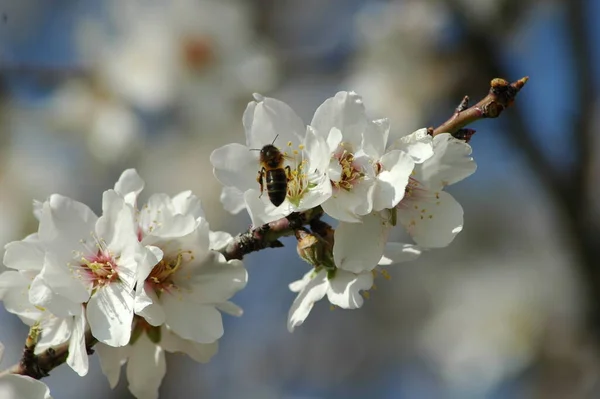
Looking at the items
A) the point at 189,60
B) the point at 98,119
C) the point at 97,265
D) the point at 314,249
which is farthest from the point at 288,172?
the point at 98,119

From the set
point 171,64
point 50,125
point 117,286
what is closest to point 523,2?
point 171,64

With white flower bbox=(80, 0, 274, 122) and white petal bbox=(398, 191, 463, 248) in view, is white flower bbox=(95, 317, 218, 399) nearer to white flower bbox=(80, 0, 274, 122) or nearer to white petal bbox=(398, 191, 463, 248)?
white petal bbox=(398, 191, 463, 248)

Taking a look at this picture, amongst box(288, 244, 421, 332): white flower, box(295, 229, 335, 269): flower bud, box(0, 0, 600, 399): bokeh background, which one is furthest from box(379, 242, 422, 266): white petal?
box(0, 0, 600, 399): bokeh background

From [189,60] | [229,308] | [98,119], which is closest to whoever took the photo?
[229,308]

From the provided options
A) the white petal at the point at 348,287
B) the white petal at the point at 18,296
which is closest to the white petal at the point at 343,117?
the white petal at the point at 348,287

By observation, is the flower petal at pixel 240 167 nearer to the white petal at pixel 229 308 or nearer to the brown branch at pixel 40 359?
the white petal at pixel 229 308

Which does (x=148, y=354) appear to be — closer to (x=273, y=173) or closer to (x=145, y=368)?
(x=145, y=368)
